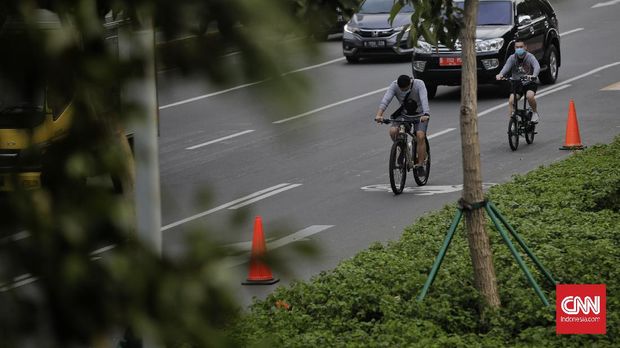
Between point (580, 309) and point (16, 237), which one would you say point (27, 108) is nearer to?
point (16, 237)

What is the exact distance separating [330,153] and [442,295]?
11592mm

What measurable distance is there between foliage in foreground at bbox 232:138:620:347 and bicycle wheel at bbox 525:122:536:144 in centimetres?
854

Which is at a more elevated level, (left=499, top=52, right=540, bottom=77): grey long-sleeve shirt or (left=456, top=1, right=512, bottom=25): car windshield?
(left=456, top=1, right=512, bottom=25): car windshield

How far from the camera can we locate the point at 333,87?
70.4 inches

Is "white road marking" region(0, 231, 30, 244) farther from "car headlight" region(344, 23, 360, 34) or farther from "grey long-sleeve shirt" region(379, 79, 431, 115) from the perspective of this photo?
"car headlight" region(344, 23, 360, 34)

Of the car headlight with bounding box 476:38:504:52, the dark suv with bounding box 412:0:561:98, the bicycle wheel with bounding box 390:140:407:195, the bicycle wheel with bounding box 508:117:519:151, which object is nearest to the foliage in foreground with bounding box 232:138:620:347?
the bicycle wheel with bounding box 390:140:407:195

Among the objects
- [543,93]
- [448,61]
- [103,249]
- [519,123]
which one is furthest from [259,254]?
[543,93]

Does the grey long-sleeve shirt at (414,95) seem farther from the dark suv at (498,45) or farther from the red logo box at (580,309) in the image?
the red logo box at (580,309)

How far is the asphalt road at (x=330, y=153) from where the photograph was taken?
1786 mm

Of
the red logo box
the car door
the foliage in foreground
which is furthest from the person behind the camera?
the car door

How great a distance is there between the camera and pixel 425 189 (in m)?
16.7

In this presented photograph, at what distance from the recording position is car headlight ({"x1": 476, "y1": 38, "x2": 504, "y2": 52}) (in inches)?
975

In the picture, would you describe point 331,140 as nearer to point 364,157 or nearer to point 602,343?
point 364,157

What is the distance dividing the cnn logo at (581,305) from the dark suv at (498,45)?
53.0 ft
